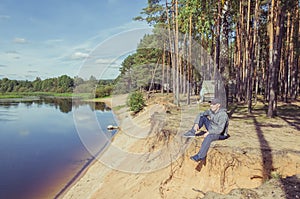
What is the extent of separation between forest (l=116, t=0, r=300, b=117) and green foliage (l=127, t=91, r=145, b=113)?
860 mm

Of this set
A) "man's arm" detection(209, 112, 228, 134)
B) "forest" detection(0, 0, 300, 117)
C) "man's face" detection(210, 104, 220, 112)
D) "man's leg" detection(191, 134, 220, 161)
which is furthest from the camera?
"forest" detection(0, 0, 300, 117)

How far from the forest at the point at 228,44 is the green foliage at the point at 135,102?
0.86m

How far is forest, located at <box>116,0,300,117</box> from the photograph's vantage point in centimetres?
1248

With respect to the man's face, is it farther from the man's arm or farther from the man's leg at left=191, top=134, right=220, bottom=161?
the man's leg at left=191, top=134, right=220, bottom=161

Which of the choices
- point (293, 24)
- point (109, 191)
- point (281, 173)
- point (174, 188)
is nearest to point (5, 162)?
point (109, 191)

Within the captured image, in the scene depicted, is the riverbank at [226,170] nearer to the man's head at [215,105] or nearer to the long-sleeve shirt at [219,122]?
the long-sleeve shirt at [219,122]

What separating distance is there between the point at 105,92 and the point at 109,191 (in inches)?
663

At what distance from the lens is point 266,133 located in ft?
23.7

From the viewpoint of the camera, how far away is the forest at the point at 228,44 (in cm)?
1248

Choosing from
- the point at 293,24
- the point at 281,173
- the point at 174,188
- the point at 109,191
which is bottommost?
the point at 109,191

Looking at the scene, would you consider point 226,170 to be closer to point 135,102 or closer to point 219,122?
point 219,122

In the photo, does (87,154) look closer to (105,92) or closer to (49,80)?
(105,92)

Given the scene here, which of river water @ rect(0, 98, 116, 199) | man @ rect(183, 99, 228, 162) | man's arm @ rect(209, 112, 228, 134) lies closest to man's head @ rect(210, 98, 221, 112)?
man @ rect(183, 99, 228, 162)

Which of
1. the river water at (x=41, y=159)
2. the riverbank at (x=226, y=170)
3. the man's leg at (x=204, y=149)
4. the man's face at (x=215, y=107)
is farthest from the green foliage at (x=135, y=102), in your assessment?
the man's leg at (x=204, y=149)
